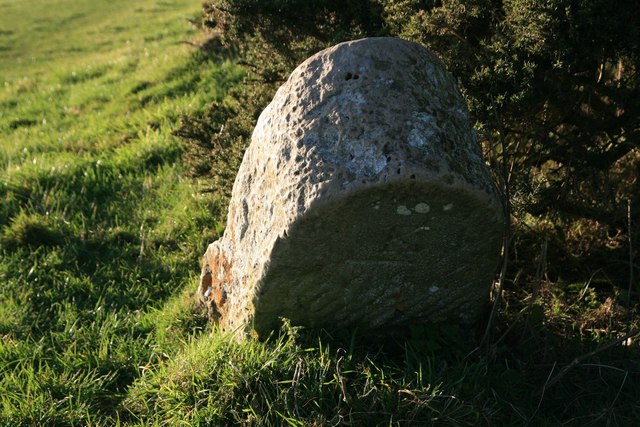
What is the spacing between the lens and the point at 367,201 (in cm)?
301

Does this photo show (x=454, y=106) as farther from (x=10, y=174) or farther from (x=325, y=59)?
(x=10, y=174)

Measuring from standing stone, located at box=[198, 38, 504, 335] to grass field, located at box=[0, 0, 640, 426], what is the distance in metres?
0.21

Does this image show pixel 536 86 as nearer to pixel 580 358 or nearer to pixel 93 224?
pixel 580 358

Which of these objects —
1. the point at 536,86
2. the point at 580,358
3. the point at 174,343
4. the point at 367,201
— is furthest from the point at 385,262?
the point at 174,343

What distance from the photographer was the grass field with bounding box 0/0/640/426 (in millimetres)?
3203

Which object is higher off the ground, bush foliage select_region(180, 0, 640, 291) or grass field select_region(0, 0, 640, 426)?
bush foliage select_region(180, 0, 640, 291)

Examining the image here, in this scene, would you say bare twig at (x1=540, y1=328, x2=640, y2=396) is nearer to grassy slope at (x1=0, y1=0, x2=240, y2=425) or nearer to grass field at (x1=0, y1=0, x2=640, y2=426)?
grass field at (x1=0, y1=0, x2=640, y2=426)

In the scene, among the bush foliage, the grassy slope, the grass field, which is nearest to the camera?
the grass field

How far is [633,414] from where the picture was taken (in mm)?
3328

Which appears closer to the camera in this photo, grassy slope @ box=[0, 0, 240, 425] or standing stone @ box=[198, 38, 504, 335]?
standing stone @ box=[198, 38, 504, 335]

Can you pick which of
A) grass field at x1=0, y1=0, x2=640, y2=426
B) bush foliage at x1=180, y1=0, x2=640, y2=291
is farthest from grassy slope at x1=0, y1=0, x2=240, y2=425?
bush foliage at x1=180, y1=0, x2=640, y2=291

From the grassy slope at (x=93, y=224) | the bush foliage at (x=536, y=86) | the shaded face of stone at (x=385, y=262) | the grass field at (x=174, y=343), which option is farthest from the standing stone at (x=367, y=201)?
the grassy slope at (x=93, y=224)

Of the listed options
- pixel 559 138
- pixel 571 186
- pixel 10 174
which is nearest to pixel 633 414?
pixel 571 186

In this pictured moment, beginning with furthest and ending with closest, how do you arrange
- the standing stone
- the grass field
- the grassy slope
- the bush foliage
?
the grassy slope, the bush foliage, the grass field, the standing stone
